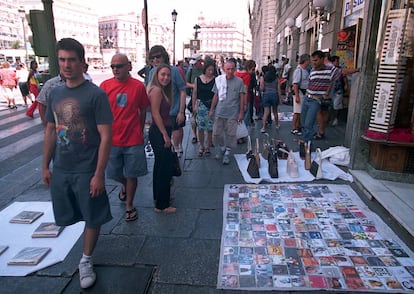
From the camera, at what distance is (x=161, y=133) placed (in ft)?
12.0

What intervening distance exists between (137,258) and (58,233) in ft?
3.23

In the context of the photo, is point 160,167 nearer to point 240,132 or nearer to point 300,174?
point 300,174

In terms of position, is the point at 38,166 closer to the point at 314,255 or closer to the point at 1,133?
the point at 1,133

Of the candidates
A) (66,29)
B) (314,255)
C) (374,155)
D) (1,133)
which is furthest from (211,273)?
(66,29)

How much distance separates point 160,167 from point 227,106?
2.25 meters

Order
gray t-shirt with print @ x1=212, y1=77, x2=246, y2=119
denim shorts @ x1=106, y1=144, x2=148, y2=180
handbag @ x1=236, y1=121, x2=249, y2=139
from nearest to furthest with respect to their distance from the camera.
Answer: denim shorts @ x1=106, y1=144, x2=148, y2=180, gray t-shirt with print @ x1=212, y1=77, x2=246, y2=119, handbag @ x1=236, y1=121, x2=249, y2=139

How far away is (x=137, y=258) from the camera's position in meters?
2.96

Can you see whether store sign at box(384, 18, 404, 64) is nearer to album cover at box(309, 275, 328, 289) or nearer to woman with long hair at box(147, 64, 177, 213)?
woman with long hair at box(147, 64, 177, 213)

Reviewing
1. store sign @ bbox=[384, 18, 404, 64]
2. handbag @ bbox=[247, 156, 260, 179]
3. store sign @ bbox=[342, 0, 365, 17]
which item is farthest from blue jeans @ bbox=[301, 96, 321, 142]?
store sign @ bbox=[342, 0, 365, 17]

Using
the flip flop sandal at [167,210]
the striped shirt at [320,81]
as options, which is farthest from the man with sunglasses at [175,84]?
the striped shirt at [320,81]

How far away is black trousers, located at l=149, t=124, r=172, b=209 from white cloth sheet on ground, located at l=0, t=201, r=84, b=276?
915 mm

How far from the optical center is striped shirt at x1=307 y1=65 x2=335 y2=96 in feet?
20.6

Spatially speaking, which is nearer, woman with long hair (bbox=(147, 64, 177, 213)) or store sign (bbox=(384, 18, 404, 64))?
woman with long hair (bbox=(147, 64, 177, 213))

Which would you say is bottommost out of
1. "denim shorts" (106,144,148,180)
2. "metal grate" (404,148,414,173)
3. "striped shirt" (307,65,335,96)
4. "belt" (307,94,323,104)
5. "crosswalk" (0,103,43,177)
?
"crosswalk" (0,103,43,177)
